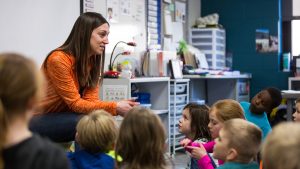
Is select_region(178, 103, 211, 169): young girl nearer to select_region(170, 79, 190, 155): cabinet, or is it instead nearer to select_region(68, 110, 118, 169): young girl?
select_region(68, 110, 118, 169): young girl

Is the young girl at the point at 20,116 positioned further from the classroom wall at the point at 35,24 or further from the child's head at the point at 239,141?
the classroom wall at the point at 35,24

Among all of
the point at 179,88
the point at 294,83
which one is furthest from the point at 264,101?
the point at 294,83

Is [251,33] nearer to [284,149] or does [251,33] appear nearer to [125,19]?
[125,19]

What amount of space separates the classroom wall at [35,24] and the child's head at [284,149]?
2640 millimetres

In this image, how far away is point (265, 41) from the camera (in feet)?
22.0

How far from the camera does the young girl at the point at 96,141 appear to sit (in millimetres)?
2102

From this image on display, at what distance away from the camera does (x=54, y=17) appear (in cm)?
429

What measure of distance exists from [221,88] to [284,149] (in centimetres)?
542

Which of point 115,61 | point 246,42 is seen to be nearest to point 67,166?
point 115,61

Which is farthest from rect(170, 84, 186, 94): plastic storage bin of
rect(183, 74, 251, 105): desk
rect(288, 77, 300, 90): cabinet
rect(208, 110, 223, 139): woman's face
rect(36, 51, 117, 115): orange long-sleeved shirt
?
rect(208, 110, 223, 139): woman's face

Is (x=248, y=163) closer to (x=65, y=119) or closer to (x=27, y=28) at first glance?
(x=65, y=119)

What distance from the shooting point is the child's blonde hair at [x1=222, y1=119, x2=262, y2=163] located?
185cm

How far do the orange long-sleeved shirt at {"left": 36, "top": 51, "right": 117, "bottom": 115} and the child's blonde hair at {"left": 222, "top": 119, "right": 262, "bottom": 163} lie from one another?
109 centimetres

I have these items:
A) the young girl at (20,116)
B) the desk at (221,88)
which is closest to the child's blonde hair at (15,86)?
the young girl at (20,116)
